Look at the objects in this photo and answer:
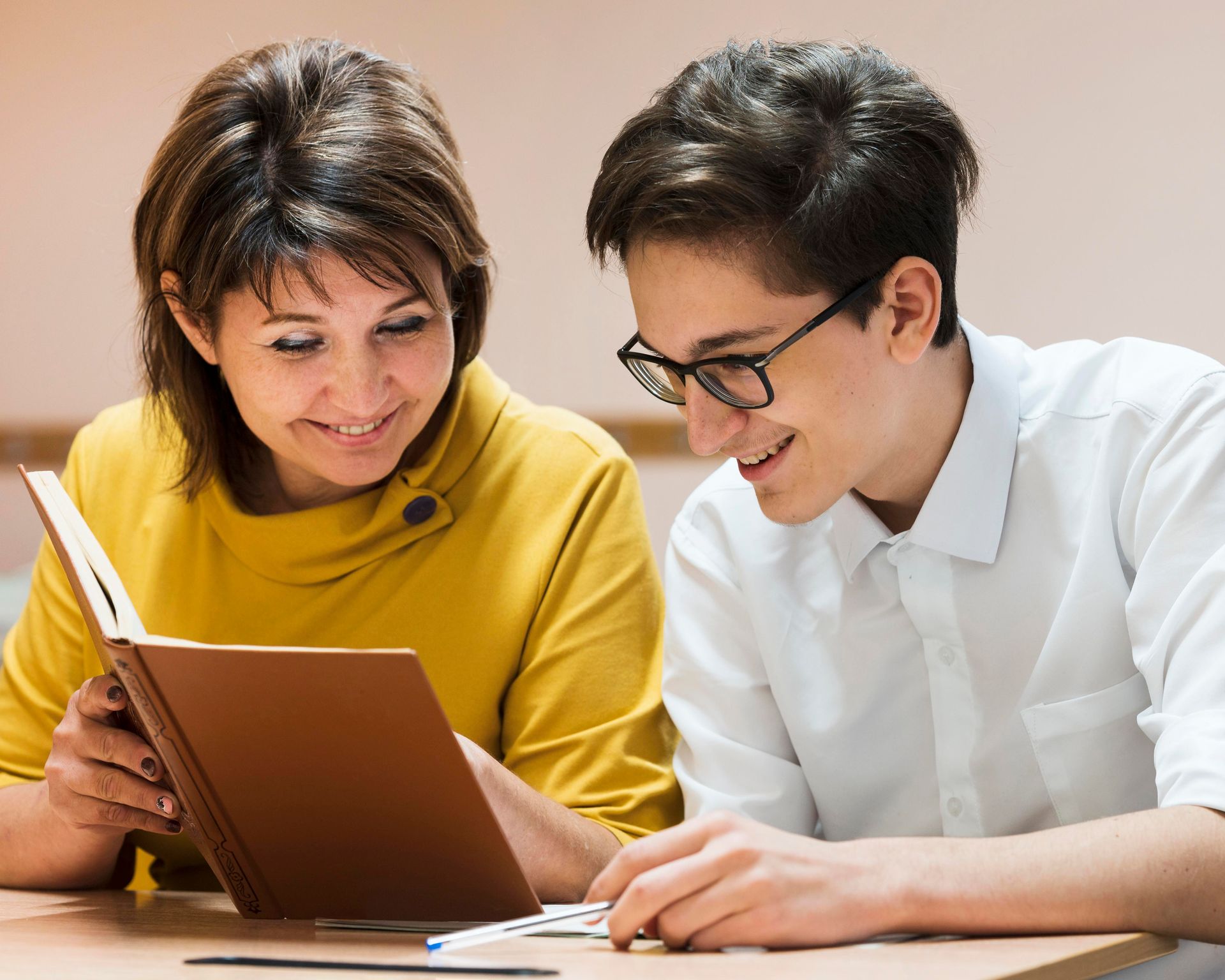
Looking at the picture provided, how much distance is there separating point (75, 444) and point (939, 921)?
4.18 feet

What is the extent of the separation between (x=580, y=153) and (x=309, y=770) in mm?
1760

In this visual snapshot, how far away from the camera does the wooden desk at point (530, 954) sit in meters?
0.80

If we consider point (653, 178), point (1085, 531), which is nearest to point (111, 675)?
point (653, 178)

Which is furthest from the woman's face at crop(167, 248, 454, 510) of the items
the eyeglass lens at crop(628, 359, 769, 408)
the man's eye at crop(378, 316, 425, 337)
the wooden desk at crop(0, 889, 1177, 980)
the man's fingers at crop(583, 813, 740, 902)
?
the man's fingers at crop(583, 813, 740, 902)

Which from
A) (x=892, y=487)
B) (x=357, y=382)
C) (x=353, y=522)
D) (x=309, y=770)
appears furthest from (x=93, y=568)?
(x=892, y=487)

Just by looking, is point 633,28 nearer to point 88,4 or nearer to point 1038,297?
point 1038,297

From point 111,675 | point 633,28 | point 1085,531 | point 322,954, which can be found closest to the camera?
point 322,954

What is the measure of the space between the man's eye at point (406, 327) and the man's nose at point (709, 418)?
0.36 meters

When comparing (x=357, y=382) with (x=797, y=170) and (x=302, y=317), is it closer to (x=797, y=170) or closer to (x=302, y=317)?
(x=302, y=317)

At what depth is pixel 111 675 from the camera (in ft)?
3.68

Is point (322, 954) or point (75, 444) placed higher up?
point (75, 444)

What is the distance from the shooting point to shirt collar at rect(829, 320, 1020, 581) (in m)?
1.26

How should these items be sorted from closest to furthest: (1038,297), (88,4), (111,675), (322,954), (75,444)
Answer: (322,954) < (111,675) < (75,444) < (1038,297) < (88,4)

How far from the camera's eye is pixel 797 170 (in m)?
1.19
